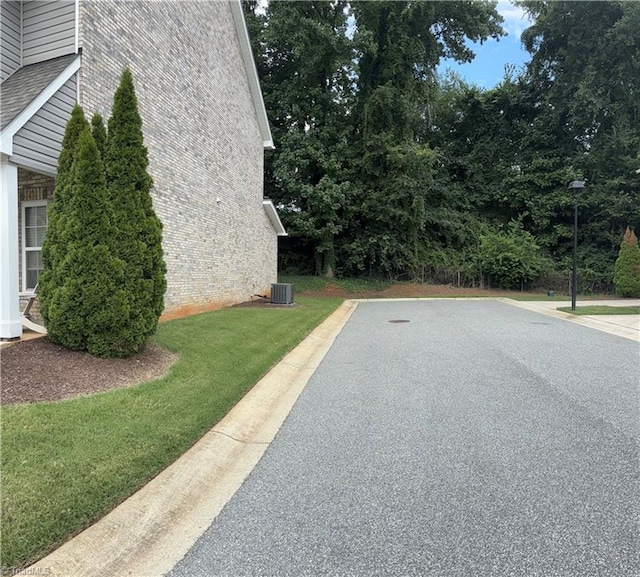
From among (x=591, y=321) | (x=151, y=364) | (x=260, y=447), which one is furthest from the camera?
(x=591, y=321)

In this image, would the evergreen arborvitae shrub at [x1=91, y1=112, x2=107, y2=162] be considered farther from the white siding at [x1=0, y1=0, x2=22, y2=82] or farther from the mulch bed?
the white siding at [x1=0, y1=0, x2=22, y2=82]

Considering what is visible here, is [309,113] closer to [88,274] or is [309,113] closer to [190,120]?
[190,120]

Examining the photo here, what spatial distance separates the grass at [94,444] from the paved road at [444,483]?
0.72 m

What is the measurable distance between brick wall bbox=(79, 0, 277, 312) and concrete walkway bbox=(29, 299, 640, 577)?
6.04 m

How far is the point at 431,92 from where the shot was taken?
29531 millimetres

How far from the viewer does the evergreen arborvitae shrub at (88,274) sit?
5277 millimetres

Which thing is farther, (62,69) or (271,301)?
(271,301)

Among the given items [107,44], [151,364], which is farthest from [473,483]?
[107,44]

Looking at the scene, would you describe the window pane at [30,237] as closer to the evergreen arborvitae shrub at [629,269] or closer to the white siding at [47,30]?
the white siding at [47,30]

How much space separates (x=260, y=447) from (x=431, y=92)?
3035 cm

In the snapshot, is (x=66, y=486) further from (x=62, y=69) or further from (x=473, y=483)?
(x=62, y=69)

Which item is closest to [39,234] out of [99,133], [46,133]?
[46,133]

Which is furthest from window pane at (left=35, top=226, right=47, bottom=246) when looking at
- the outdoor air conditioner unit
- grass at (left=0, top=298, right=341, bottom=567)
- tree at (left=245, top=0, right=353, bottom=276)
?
tree at (left=245, top=0, right=353, bottom=276)

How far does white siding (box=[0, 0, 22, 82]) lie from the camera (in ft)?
25.1
